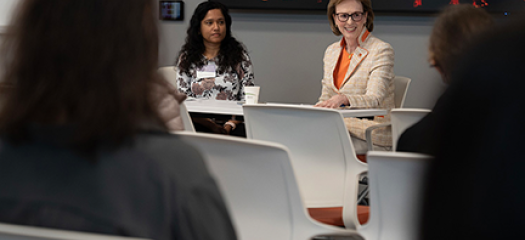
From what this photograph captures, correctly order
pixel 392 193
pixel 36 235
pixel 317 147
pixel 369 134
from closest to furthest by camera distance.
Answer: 1. pixel 36 235
2. pixel 392 193
3. pixel 317 147
4. pixel 369 134

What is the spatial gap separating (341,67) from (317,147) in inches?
55.0

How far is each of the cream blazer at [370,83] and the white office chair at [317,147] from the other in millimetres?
807

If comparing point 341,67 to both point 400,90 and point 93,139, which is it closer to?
point 400,90

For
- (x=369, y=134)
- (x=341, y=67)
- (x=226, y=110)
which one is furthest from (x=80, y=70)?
(x=341, y=67)

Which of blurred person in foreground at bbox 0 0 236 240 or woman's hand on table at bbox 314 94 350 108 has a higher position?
blurred person in foreground at bbox 0 0 236 240

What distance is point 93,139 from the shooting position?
2.34ft

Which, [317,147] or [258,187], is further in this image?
[317,147]

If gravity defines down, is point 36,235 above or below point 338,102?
above

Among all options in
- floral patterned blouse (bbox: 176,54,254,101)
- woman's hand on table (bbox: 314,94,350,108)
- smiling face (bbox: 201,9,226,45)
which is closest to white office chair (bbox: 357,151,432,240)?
woman's hand on table (bbox: 314,94,350,108)

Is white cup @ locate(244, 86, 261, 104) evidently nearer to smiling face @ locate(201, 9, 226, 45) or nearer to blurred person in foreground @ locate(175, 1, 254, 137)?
blurred person in foreground @ locate(175, 1, 254, 137)

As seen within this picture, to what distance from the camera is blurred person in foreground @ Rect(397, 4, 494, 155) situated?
375 millimetres

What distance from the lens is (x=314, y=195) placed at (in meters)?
2.09

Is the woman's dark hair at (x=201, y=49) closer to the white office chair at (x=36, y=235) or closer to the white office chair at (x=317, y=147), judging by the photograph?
the white office chair at (x=317, y=147)

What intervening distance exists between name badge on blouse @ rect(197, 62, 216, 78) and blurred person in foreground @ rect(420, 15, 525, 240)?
3.36 metres
